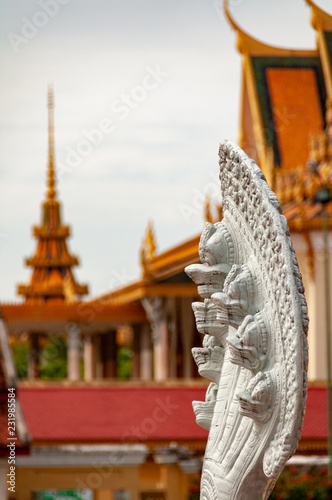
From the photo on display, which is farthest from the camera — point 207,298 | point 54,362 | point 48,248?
→ point 54,362

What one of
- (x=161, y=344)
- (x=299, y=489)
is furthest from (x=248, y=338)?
(x=161, y=344)

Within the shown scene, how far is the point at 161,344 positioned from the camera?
22.8 metres

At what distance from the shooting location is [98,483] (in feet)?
40.4

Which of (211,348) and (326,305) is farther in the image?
(326,305)

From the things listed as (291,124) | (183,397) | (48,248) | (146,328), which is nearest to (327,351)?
(183,397)

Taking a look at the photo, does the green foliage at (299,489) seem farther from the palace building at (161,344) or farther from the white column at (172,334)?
the white column at (172,334)

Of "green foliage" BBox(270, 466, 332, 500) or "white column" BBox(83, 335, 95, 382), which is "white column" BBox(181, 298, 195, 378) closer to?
"white column" BBox(83, 335, 95, 382)

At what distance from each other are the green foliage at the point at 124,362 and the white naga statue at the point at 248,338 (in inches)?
1637

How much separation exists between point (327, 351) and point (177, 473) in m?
4.15

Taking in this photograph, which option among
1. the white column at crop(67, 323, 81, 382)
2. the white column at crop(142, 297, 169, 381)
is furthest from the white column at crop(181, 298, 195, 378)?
the white column at crop(67, 323, 81, 382)

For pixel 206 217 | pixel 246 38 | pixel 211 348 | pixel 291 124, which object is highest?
pixel 246 38

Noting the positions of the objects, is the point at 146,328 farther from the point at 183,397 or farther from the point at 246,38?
the point at 183,397

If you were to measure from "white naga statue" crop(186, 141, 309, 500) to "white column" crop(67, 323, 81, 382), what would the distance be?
19.8m

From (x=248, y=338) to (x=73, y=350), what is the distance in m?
21.0
